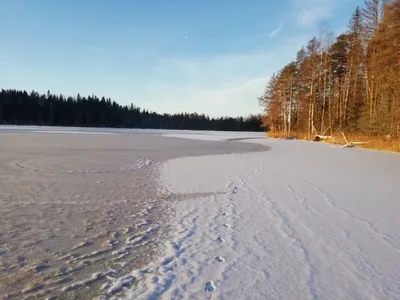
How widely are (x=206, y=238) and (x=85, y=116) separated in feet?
333

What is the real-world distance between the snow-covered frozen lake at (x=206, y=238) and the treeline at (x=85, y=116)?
9008 centimetres

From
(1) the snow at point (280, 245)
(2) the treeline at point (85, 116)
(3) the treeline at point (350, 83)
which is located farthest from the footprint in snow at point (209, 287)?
(2) the treeline at point (85, 116)

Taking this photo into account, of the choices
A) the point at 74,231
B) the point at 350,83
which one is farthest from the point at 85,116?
the point at 74,231

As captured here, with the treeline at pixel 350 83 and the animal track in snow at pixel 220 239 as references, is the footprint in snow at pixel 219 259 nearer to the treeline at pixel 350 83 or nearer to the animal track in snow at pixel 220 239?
the animal track in snow at pixel 220 239

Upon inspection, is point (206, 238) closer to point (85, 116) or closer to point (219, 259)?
point (219, 259)

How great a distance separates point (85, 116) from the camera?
321 ft

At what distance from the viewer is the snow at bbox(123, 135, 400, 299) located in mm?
2568

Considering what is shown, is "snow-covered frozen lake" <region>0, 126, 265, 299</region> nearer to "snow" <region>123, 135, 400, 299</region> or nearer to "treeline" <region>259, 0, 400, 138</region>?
"snow" <region>123, 135, 400, 299</region>

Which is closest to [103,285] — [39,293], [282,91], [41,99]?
[39,293]

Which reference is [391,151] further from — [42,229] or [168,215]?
[42,229]

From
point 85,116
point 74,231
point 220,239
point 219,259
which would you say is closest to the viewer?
point 219,259

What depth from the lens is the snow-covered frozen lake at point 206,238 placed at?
2.60m

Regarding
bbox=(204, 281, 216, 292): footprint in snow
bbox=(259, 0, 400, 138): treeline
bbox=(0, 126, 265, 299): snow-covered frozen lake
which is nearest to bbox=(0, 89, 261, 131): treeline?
bbox=(259, 0, 400, 138): treeline

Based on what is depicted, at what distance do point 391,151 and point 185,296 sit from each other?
17564 millimetres
